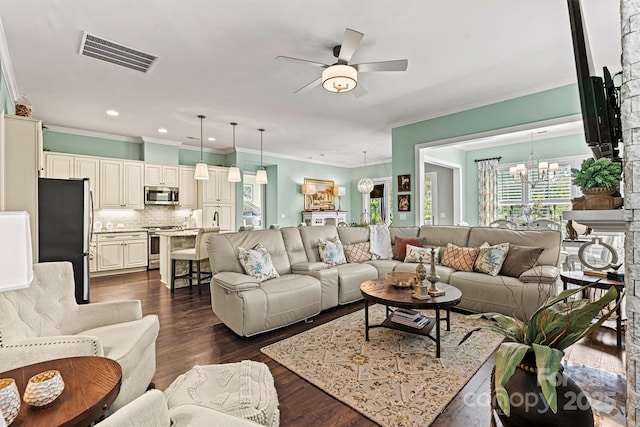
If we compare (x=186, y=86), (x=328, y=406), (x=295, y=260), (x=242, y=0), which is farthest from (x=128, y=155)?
(x=328, y=406)

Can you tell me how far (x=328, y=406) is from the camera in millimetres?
1904

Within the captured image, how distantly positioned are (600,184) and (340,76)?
2.02m

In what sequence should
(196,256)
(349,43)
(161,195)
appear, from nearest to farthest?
(349,43) → (196,256) → (161,195)

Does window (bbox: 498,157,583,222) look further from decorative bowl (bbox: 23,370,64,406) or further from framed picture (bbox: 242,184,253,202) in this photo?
framed picture (bbox: 242,184,253,202)

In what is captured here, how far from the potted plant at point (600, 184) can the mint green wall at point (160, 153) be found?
7.24 metres

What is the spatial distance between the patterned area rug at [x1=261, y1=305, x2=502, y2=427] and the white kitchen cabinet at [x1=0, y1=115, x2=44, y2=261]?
286 centimetres

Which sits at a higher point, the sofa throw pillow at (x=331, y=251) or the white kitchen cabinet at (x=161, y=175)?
the white kitchen cabinet at (x=161, y=175)

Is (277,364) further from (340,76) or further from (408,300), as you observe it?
(340,76)

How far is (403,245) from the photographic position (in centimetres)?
457

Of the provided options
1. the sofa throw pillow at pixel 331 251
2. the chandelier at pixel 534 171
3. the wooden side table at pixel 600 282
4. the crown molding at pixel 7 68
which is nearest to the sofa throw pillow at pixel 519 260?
the wooden side table at pixel 600 282

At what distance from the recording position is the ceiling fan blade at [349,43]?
2336 mm

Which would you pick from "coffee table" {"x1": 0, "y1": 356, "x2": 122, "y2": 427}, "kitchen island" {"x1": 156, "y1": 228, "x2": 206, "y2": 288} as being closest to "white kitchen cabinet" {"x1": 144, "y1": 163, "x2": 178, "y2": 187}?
"kitchen island" {"x1": 156, "y1": 228, "x2": 206, "y2": 288}

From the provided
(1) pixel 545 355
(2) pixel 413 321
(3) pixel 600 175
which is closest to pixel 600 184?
(3) pixel 600 175

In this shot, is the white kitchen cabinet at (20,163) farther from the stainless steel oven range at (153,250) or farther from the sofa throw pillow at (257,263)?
the stainless steel oven range at (153,250)
